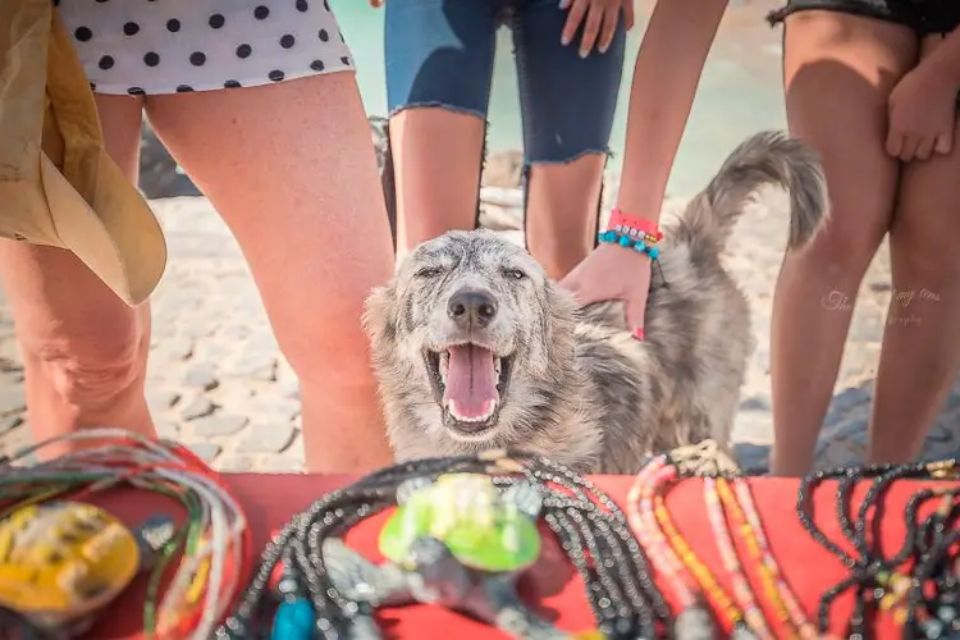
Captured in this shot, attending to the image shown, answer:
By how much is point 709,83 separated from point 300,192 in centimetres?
49

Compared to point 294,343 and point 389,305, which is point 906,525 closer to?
point 389,305

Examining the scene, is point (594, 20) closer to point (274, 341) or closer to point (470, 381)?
point (470, 381)

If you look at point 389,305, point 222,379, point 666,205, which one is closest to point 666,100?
point 666,205

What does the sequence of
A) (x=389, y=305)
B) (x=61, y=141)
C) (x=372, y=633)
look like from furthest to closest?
1. (x=389, y=305)
2. (x=61, y=141)
3. (x=372, y=633)

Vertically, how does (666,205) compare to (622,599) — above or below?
above

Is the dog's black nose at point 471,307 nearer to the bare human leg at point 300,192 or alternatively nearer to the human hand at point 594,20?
the bare human leg at point 300,192

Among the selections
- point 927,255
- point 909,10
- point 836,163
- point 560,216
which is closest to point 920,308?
point 927,255

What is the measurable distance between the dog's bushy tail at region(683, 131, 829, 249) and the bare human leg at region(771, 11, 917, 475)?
0.5 inches

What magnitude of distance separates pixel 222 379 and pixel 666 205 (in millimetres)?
674

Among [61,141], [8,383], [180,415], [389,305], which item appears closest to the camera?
[61,141]

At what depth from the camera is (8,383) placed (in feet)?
3.10

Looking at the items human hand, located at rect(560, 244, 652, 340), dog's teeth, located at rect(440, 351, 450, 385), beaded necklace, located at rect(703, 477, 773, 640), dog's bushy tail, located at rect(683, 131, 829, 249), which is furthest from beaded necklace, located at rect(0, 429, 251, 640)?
dog's bushy tail, located at rect(683, 131, 829, 249)

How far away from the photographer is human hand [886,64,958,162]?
0.83 meters

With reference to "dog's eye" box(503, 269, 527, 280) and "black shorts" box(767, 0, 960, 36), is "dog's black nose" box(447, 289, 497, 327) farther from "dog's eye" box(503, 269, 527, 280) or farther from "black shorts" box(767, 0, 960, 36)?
"black shorts" box(767, 0, 960, 36)
